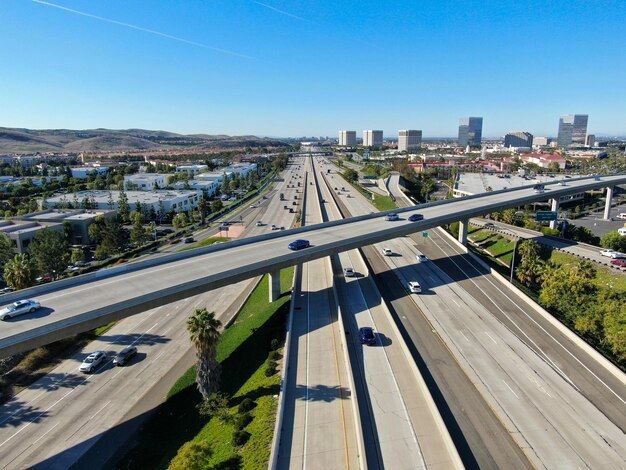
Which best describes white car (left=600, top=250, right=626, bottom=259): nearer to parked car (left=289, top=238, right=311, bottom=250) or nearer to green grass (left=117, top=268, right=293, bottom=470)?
parked car (left=289, top=238, right=311, bottom=250)

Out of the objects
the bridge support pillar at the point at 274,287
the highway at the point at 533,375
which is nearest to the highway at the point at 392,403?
the highway at the point at 533,375

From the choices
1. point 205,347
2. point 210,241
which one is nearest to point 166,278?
point 205,347

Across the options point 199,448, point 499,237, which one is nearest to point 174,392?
point 199,448

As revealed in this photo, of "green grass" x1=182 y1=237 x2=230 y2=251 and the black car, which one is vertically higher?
"green grass" x1=182 y1=237 x2=230 y2=251

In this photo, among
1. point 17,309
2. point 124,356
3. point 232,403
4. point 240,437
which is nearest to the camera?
point 240,437

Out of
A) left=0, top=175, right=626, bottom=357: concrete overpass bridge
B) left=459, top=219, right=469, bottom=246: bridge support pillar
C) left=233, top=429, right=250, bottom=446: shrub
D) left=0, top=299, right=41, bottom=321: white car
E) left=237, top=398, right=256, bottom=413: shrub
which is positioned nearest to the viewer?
left=233, top=429, right=250, bottom=446: shrub

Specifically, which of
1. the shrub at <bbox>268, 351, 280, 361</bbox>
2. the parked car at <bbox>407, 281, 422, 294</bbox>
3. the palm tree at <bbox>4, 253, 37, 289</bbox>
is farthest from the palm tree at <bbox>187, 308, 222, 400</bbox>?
the palm tree at <bbox>4, 253, 37, 289</bbox>

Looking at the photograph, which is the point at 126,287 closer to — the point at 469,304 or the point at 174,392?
the point at 174,392

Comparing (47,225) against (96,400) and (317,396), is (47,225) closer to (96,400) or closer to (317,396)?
(96,400)
